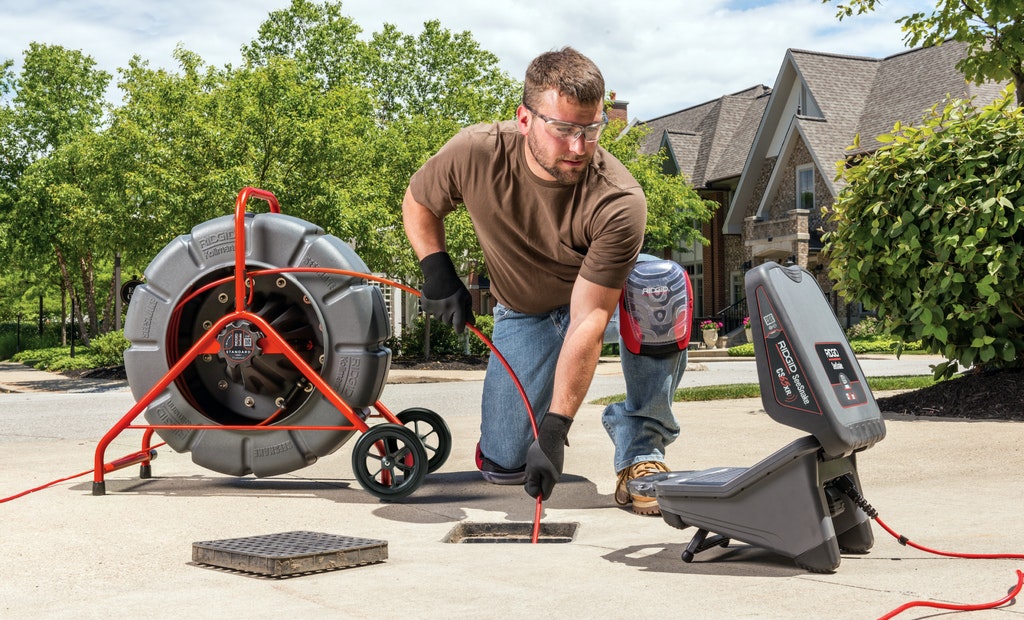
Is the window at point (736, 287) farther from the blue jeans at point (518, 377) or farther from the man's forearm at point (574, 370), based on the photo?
the man's forearm at point (574, 370)

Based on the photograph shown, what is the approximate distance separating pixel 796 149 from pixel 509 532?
29731 millimetres

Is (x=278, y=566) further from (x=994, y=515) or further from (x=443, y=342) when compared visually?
(x=443, y=342)

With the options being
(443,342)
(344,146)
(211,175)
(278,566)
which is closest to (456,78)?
(443,342)

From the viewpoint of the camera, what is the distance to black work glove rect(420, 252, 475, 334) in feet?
15.6

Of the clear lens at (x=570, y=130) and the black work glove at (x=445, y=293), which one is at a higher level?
the clear lens at (x=570, y=130)

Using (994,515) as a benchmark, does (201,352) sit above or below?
above

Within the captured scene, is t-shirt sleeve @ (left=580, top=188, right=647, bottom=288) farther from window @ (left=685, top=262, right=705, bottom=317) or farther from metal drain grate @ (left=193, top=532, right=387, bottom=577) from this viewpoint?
window @ (left=685, top=262, right=705, bottom=317)

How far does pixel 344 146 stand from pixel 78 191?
619cm

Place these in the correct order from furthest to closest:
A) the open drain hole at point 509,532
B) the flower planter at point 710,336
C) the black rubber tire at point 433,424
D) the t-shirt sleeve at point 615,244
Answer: the flower planter at point 710,336
the black rubber tire at point 433,424
the open drain hole at point 509,532
the t-shirt sleeve at point 615,244

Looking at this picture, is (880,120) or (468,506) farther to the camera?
(880,120)

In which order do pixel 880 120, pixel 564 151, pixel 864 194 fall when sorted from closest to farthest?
pixel 564 151 < pixel 864 194 < pixel 880 120

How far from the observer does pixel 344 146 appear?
20.0 metres

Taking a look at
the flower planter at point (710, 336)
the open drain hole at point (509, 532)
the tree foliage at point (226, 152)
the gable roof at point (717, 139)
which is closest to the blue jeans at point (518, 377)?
the open drain hole at point (509, 532)

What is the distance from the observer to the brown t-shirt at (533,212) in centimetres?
415
